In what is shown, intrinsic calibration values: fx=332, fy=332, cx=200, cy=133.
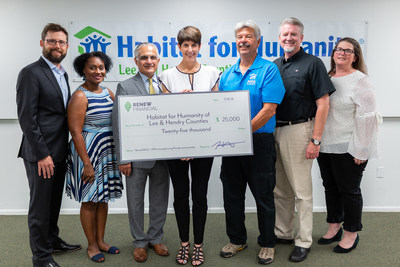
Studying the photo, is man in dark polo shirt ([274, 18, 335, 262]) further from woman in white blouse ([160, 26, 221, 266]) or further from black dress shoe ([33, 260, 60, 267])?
black dress shoe ([33, 260, 60, 267])

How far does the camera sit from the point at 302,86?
93.7 inches

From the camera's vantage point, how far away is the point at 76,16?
3.33 metres

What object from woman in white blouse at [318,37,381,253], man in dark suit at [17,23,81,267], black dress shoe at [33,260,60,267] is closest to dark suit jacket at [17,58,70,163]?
man in dark suit at [17,23,81,267]

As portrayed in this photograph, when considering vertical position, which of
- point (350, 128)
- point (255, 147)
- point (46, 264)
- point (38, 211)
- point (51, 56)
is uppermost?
point (51, 56)

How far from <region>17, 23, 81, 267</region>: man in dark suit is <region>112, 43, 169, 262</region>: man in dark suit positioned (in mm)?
396

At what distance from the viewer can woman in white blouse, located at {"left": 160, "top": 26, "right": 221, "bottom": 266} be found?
88.0 inches

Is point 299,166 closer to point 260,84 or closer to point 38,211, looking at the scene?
point 260,84

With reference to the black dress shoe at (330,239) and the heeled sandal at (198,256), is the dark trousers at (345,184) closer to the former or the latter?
the black dress shoe at (330,239)

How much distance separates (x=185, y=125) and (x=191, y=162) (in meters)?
0.29

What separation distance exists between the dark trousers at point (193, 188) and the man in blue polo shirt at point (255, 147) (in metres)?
0.22

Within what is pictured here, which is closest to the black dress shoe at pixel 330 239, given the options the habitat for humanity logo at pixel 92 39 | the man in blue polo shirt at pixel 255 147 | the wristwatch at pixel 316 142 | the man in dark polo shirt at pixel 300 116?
the man in dark polo shirt at pixel 300 116

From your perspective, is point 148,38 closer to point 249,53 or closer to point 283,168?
point 249,53

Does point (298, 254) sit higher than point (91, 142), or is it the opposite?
point (91, 142)

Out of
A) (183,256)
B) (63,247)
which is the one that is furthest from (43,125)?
(183,256)
